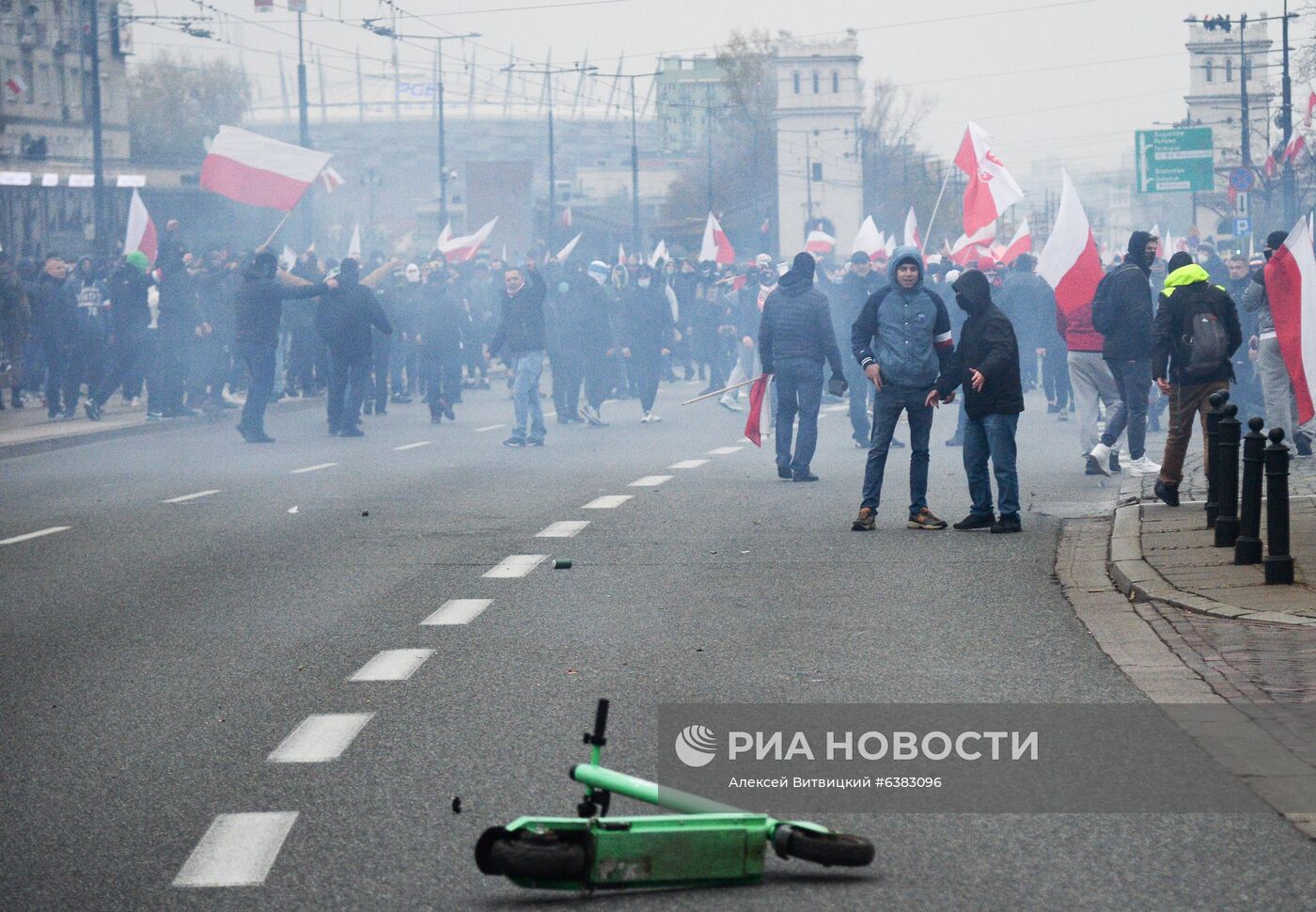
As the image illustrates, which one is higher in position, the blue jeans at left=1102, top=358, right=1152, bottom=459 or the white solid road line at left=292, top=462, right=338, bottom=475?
the blue jeans at left=1102, top=358, right=1152, bottom=459

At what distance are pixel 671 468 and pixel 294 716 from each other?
1163cm

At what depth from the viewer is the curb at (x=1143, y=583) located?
9.27m

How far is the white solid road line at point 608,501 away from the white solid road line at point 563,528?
1.00 m

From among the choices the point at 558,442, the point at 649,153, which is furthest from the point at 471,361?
the point at 649,153

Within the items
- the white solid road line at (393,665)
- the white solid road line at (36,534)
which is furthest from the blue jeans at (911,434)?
A: the white solid road line at (36,534)

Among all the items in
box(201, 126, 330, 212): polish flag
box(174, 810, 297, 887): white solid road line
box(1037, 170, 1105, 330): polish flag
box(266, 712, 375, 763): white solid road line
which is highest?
box(201, 126, 330, 212): polish flag

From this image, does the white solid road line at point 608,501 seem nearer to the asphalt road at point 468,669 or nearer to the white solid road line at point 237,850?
the asphalt road at point 468,669

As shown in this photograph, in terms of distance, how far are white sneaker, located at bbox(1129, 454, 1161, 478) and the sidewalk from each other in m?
2.21

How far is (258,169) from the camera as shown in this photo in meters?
27.8

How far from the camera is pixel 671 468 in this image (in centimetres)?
1908

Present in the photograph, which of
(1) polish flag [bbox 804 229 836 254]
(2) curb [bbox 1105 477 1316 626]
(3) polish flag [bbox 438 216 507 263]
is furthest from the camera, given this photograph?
(1) polish flag [bbox 804 229 836 254]

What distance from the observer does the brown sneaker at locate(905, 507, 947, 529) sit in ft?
44.7

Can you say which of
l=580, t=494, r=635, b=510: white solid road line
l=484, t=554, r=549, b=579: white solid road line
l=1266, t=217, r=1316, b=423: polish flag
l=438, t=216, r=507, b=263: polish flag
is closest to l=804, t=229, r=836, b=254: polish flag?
l=438, t=216, r=507, b=263: polish flag

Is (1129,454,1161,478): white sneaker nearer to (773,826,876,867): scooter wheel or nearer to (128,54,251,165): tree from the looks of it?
(773,826,876,867): scooter wheel
